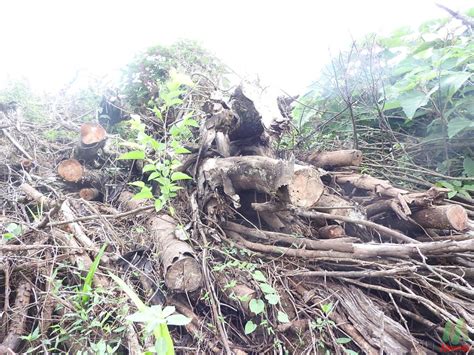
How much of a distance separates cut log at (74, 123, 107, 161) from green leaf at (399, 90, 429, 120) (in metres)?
2.78

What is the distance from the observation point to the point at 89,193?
305 centimetres

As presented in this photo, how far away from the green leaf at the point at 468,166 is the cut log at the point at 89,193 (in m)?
3.26

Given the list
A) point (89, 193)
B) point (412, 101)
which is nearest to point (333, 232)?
point (412, 101)

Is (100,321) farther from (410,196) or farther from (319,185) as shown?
(410,196)

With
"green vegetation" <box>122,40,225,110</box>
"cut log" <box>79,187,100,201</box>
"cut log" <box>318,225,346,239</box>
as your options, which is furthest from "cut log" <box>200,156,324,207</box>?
"green vegetation" <box>122,40,225,110</box>

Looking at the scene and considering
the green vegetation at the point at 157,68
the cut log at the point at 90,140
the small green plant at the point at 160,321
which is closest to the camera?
the small green plant at the point at 160,321

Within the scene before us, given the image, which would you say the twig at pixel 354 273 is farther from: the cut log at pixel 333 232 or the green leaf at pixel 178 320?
the green leaf at pixel 178 320

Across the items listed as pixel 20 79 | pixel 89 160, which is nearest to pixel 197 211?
pixel 89 160

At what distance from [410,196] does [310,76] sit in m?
2.24

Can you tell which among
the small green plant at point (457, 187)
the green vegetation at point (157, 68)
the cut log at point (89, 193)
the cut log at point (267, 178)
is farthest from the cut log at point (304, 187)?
the green vegetation at point (157, 68)

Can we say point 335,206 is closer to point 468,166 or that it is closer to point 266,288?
point 266,288

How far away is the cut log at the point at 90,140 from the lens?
10.2 ft

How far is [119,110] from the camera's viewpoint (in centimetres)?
386

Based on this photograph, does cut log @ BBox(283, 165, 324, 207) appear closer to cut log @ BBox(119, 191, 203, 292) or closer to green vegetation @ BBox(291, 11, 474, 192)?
cut log @ BBox(119, 191, 203, 292)
